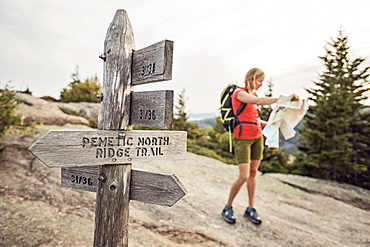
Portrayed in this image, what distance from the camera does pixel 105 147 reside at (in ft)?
6.39

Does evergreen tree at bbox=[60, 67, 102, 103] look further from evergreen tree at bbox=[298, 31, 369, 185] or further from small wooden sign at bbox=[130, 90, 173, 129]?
small wooden sign at bbox=[130, 90, 173, 129]

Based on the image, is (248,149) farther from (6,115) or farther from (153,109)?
(6,115)

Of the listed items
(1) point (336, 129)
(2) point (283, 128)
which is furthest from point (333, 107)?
(2) point (283, 128)

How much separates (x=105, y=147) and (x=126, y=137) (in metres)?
0.17

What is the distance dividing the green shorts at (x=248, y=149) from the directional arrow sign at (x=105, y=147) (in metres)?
1.73

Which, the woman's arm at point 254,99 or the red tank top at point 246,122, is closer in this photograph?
the woman's arm at point 254,99

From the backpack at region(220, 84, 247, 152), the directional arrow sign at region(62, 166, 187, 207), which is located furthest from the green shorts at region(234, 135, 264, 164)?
the directional arrow sign at region(62, 166, 187, 207)

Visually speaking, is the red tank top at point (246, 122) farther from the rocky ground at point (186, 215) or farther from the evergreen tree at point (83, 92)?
the evergreen tree at point (83, 92)

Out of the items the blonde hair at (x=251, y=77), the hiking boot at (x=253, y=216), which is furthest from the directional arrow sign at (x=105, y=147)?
the hiking boot at (x=253, y=216)

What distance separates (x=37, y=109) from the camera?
11.0m

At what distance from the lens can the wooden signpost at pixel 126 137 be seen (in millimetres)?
1963

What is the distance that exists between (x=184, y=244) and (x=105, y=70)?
2.22m

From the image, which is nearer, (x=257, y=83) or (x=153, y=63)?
(x=153, y=63)

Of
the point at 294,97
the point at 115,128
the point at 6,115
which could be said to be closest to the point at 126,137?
the point at 115,128
